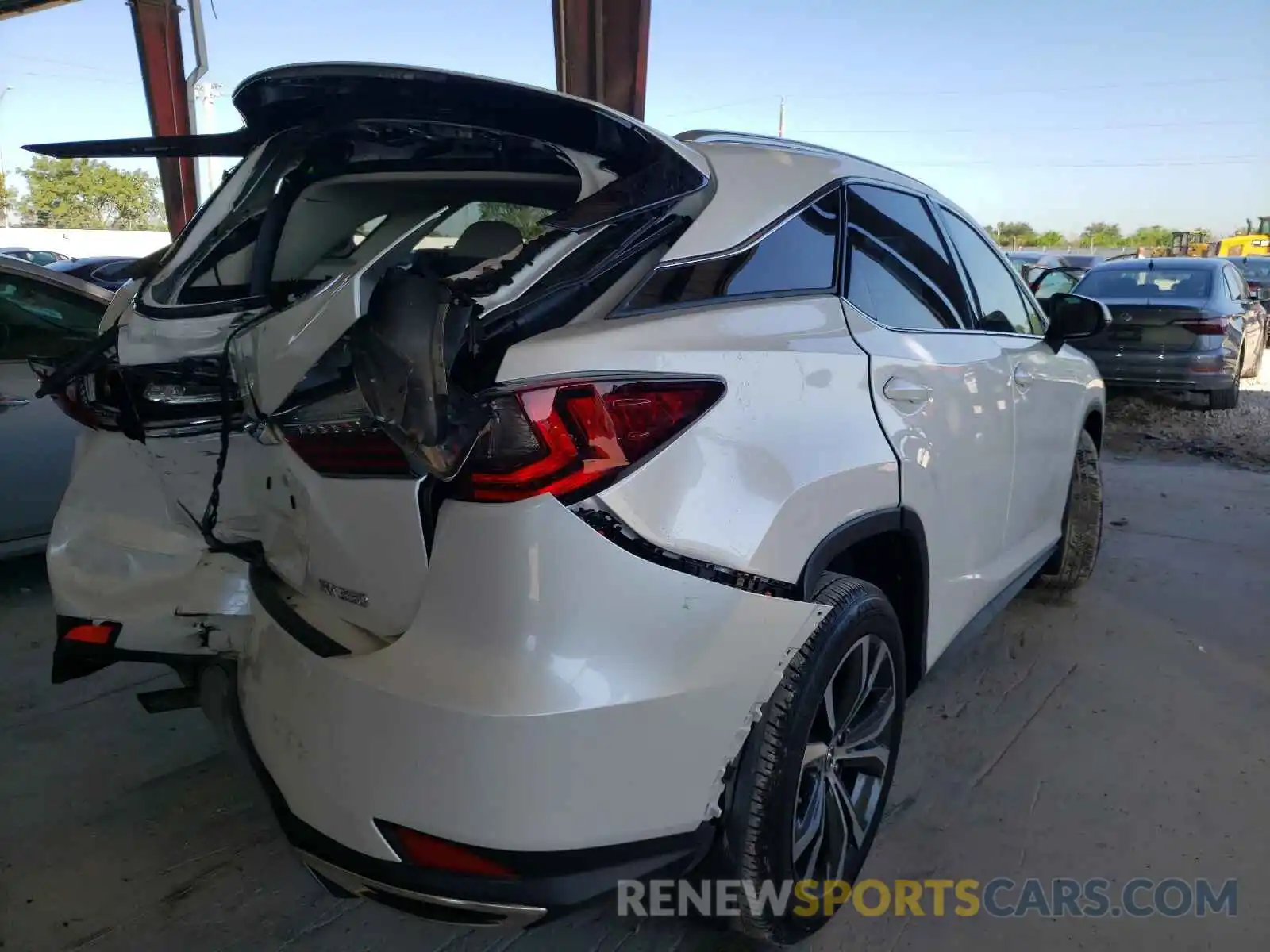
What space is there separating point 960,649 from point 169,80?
14.9 metres

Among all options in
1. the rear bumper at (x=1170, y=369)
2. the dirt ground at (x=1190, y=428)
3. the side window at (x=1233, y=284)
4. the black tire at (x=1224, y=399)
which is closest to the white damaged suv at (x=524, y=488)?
the dirt ground at (x=1190, y=428)

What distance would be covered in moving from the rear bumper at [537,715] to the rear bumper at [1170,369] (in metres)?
8.28

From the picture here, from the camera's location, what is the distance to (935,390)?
96.7 inches

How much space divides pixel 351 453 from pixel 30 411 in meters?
3.27

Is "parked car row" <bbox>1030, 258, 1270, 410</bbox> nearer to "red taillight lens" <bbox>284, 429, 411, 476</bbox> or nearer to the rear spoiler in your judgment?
the rear spoiler

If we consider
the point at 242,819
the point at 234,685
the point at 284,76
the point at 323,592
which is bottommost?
the point at 242,819

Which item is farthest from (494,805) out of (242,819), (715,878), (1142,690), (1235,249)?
(1235,249)

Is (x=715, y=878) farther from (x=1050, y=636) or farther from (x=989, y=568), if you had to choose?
(x=1050, y=636)

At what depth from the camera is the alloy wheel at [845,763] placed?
80.6 inches

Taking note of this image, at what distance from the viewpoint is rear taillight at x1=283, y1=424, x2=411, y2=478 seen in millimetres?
→ 1642

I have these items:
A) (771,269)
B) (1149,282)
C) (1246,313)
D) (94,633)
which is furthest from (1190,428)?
(94,633)

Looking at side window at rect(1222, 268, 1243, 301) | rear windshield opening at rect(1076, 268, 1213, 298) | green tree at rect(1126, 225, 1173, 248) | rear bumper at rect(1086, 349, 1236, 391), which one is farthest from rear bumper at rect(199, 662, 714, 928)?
green tree at rect(1126, 225, 1173, 248)

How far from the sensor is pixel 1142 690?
11.5 ft

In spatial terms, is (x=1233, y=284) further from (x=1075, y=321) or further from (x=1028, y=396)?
(x=1028, y=396)
